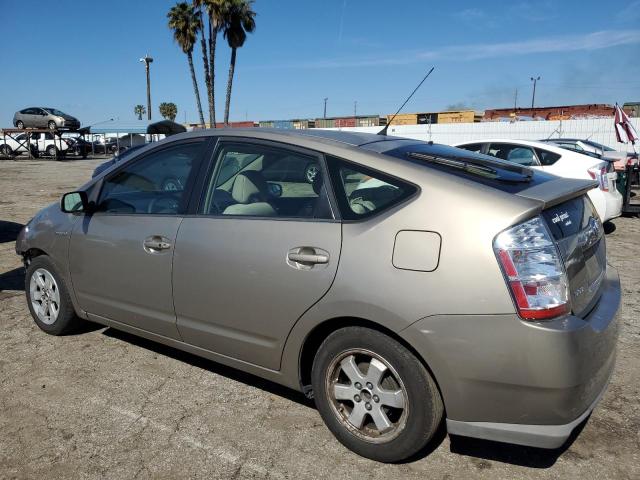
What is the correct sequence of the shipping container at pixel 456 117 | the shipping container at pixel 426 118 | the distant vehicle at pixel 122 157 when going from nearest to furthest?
the distant vehicle at pixel 122 157 < the shipping container at pixel 456 117 < the shipping container at pixel 426 118

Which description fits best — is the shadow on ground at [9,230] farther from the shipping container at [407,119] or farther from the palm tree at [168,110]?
the palm tree at [168,110]

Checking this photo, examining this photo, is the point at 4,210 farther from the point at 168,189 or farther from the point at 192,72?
the point at 192,72

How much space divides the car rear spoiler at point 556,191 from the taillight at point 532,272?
0.20 meters

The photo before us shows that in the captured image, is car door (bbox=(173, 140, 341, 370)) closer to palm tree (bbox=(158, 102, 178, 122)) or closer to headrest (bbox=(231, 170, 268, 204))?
headrest (bbox=(231, 170, 268, 204))

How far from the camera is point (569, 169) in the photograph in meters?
A: 8.64

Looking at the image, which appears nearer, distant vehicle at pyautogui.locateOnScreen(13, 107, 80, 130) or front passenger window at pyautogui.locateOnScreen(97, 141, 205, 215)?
front passenger window at pyautogui.locateOnScreen(97, 141, 205, 215)

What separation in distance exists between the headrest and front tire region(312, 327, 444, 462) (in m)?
0.96

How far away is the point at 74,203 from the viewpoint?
3793 mm

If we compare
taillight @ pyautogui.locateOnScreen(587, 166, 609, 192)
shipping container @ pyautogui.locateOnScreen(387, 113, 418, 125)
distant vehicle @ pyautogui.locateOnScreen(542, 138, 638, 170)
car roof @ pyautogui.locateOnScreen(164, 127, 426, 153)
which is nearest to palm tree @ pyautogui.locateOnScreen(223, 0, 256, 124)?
shipping container @ pyautogui.locateOnScreen(387, 113, 418, 125)

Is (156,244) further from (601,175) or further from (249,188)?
(601,175)

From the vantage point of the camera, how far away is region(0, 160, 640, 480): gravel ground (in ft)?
8.32

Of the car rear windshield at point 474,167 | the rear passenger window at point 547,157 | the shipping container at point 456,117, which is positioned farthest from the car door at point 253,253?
the shipping container at point 456,117

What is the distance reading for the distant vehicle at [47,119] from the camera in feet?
113

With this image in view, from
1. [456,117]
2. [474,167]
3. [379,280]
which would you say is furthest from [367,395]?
[456,117]
